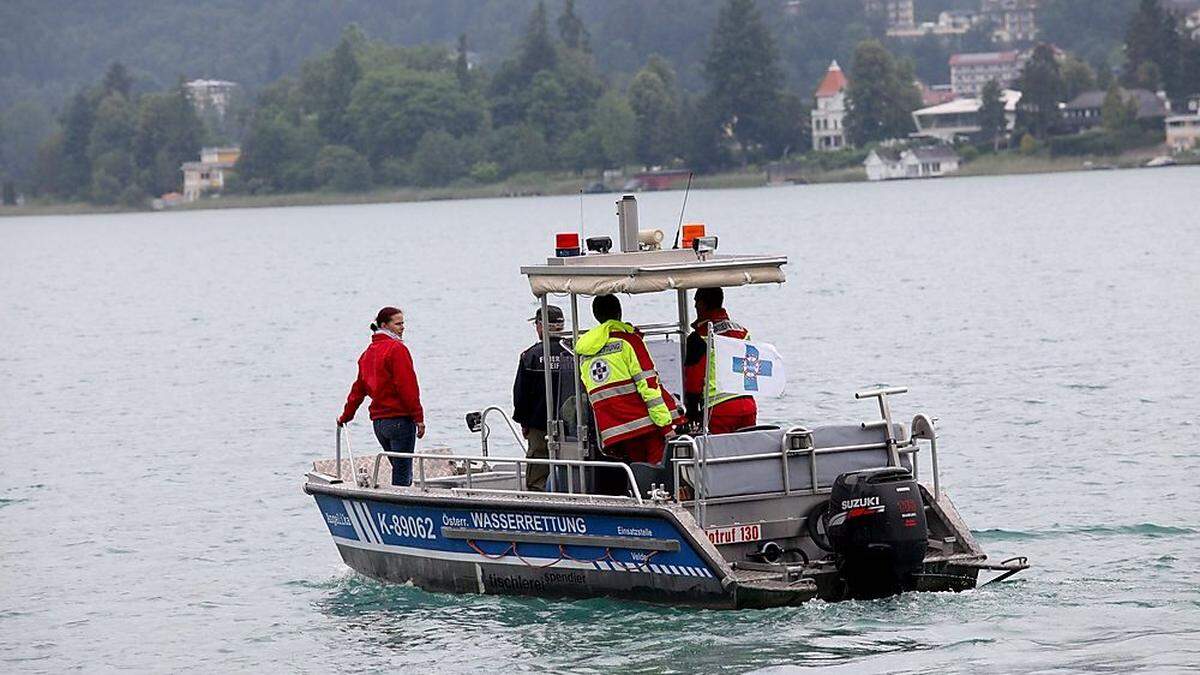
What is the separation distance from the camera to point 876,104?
18825cm

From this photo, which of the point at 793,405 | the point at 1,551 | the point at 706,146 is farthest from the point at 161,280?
the point at 706,146

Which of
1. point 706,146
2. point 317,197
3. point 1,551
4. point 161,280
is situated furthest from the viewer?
point 317,197

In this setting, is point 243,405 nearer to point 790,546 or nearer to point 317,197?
point 790,546

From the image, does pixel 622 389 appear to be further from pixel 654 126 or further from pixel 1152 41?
pixel 1152 41

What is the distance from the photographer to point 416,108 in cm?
19112

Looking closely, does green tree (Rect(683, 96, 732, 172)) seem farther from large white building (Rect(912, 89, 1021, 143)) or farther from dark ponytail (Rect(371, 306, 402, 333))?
dark ponytail (Rect(371, 306, 402, 333))

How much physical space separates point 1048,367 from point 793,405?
526cm

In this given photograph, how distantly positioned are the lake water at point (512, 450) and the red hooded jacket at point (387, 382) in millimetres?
1221

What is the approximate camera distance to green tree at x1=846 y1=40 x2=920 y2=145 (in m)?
187

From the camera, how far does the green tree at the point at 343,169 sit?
186m

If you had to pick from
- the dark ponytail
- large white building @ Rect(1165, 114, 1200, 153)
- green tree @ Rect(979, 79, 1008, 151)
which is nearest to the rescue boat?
the dark ponytail

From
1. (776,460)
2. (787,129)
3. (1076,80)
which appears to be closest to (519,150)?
(787,129)

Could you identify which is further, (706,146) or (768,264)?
(706,146)

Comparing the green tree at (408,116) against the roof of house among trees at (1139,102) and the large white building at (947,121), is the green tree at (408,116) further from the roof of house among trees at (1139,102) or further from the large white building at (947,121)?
the roof of house among trees at (1139,102)
